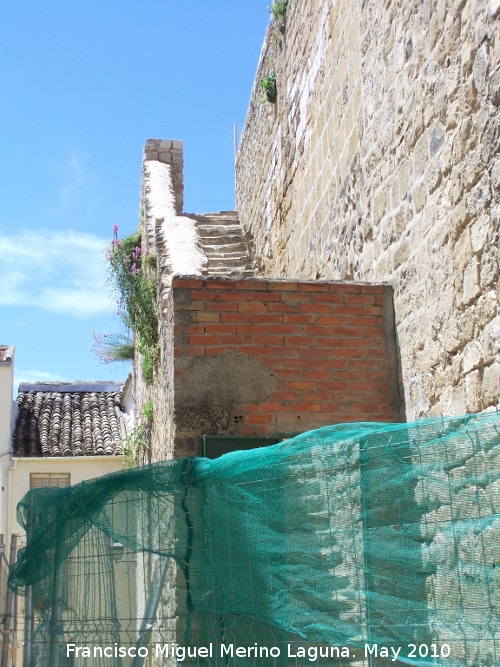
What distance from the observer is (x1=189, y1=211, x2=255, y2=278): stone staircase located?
984 centimetres

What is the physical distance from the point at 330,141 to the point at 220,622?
4404 mm

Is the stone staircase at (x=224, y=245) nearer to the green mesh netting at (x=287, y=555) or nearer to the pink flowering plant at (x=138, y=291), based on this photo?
the pink flowering plant at (x=138, y=291)

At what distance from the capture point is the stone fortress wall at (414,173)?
3.73m

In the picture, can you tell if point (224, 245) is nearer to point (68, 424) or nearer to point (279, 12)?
point (279, 12)

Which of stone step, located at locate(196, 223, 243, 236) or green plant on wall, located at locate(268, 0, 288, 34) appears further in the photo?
stone step, located at locate(196, 223, 243, 236)

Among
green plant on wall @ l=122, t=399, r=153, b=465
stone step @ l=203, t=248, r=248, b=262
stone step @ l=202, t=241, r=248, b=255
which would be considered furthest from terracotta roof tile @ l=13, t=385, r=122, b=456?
stone step @ l=203, t=248, r=248, b=262

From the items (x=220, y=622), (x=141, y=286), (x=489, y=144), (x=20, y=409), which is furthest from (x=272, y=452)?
(x=20, y=409)

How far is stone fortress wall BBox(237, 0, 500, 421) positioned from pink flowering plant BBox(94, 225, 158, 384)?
1.71 meters

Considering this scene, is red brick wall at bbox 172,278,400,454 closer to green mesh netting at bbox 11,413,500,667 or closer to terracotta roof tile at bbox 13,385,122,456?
green mesh netting at bbox 11,413,500,667

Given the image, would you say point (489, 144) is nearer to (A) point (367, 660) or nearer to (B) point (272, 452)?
(B) point (272, 452)

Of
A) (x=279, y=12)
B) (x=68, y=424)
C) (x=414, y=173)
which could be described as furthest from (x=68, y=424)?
(x=414, y=173)

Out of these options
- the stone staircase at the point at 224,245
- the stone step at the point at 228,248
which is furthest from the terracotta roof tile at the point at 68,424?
the stone step at the point at 228,248

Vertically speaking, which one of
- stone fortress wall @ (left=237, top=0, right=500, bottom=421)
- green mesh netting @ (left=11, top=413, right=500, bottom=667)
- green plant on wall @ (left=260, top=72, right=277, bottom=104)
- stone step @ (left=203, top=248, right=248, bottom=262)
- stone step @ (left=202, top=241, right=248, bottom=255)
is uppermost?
green plant on wall @ (left=260, top=72, right=277, bottom=104)

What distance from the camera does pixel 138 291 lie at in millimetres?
9359
